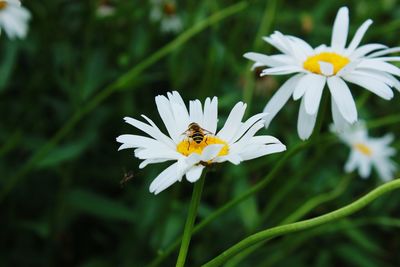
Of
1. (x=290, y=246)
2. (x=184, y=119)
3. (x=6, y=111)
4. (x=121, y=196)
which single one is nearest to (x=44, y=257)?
(x=121, y=196)

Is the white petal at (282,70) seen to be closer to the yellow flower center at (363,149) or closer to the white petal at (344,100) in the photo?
the white petal at (344,100)

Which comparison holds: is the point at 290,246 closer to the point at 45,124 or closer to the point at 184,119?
the point at 45,124

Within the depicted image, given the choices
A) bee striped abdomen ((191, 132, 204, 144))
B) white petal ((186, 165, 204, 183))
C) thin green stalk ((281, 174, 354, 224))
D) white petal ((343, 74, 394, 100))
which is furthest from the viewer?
thin green stalk ((281, 174, 354, 224))

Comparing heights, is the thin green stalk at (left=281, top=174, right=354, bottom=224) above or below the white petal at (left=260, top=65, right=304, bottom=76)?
above

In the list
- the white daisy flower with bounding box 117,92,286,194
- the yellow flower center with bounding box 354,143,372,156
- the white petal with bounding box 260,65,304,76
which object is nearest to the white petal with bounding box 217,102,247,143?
the white daisy flower with bounding box 117,92,286,194

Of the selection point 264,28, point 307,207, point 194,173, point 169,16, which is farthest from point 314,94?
point 169,16

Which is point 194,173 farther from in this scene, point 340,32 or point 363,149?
point 363,149

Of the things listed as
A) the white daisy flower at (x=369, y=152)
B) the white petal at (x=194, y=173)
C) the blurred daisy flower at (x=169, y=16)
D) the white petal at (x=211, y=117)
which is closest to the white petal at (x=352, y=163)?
the white daisy flower at (x=369, y=152)

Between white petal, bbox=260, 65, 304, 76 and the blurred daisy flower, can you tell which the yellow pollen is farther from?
the blurred daisy flower
